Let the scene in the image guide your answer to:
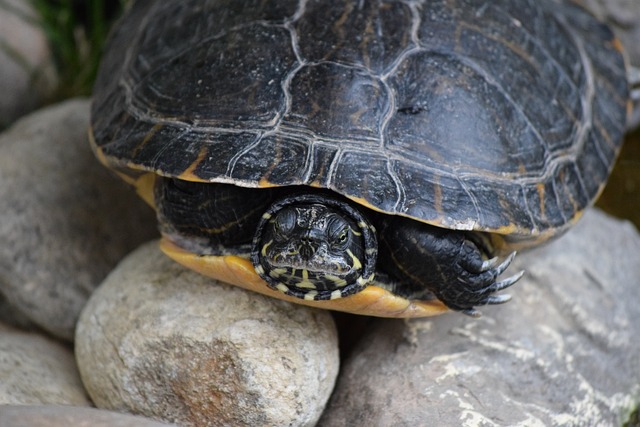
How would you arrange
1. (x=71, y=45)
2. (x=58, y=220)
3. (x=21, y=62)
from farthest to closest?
(x=71, y=45) → (x=21, y=62) → (x=58, y=220)

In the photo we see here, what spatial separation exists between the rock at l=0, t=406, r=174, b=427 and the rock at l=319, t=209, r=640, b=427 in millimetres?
813

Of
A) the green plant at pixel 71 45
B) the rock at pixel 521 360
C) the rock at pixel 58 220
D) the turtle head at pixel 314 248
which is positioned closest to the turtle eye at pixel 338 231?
the turtle head at pixel 314 248

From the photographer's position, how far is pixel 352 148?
7.06ft

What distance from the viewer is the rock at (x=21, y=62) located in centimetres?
365

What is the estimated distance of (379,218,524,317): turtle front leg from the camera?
2.16m

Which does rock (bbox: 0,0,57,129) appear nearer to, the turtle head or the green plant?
the green plant

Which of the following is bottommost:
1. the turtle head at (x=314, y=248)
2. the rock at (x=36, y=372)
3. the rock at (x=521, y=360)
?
the rock at (x=521, y=360)

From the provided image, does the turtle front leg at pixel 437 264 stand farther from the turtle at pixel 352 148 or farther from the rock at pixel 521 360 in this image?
the rock at pixel 521 360

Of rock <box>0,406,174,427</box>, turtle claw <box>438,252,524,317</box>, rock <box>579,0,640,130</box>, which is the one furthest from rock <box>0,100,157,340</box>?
rock <box>579,0,640,130</box>

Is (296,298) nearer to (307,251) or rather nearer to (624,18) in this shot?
(307,251)

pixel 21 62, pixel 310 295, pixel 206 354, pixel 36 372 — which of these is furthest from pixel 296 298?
pixel 21 62

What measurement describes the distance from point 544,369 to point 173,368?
1.25m

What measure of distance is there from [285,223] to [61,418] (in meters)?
0.76

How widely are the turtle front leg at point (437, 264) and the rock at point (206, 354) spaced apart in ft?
1.13
